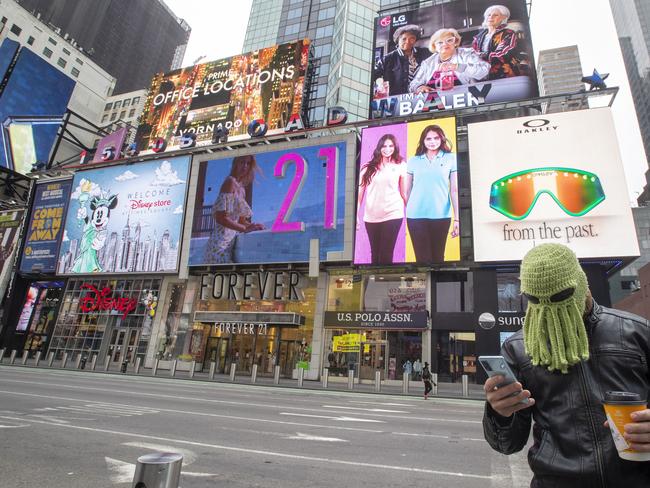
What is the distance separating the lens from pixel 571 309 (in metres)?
2.16

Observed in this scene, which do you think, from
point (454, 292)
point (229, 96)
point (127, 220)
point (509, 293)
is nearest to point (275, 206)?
point (454, 292)

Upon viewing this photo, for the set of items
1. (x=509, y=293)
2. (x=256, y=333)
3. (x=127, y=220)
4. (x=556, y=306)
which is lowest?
(x=556, y=306)

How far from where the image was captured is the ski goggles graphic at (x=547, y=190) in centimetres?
2628

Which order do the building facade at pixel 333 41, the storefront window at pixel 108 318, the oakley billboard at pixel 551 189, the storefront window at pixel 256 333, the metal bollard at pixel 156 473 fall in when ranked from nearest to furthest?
the metal bollard at pixel 156 473, the oakley billboard at pixel 551 189, the storefront window at pixel 256 333, the storefront window at pixel 108 318, the building facade at pixel 333 41

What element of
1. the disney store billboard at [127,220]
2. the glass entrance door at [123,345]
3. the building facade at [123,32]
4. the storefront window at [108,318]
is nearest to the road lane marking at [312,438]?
the disney store billboard at [127,220]

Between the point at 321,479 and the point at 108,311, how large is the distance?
38123 millimetres

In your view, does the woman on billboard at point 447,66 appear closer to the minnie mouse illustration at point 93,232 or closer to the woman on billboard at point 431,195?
the woman on billboard at point 431,195

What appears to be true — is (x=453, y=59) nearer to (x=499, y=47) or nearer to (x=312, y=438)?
(x=499, y=47)

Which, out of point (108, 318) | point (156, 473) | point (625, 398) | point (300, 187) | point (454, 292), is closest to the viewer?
point (625, 398)

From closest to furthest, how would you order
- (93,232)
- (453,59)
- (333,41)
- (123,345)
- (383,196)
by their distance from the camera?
1. (383,196)
2. (453,59)
3. (123,345)
4. (93,232)
5. (333,41)

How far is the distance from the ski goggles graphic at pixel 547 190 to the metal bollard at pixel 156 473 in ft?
93.2

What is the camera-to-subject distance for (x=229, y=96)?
143 feet

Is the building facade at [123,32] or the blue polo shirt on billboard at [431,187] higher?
the building facade at [123,32]

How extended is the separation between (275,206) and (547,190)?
19411 millimetres
